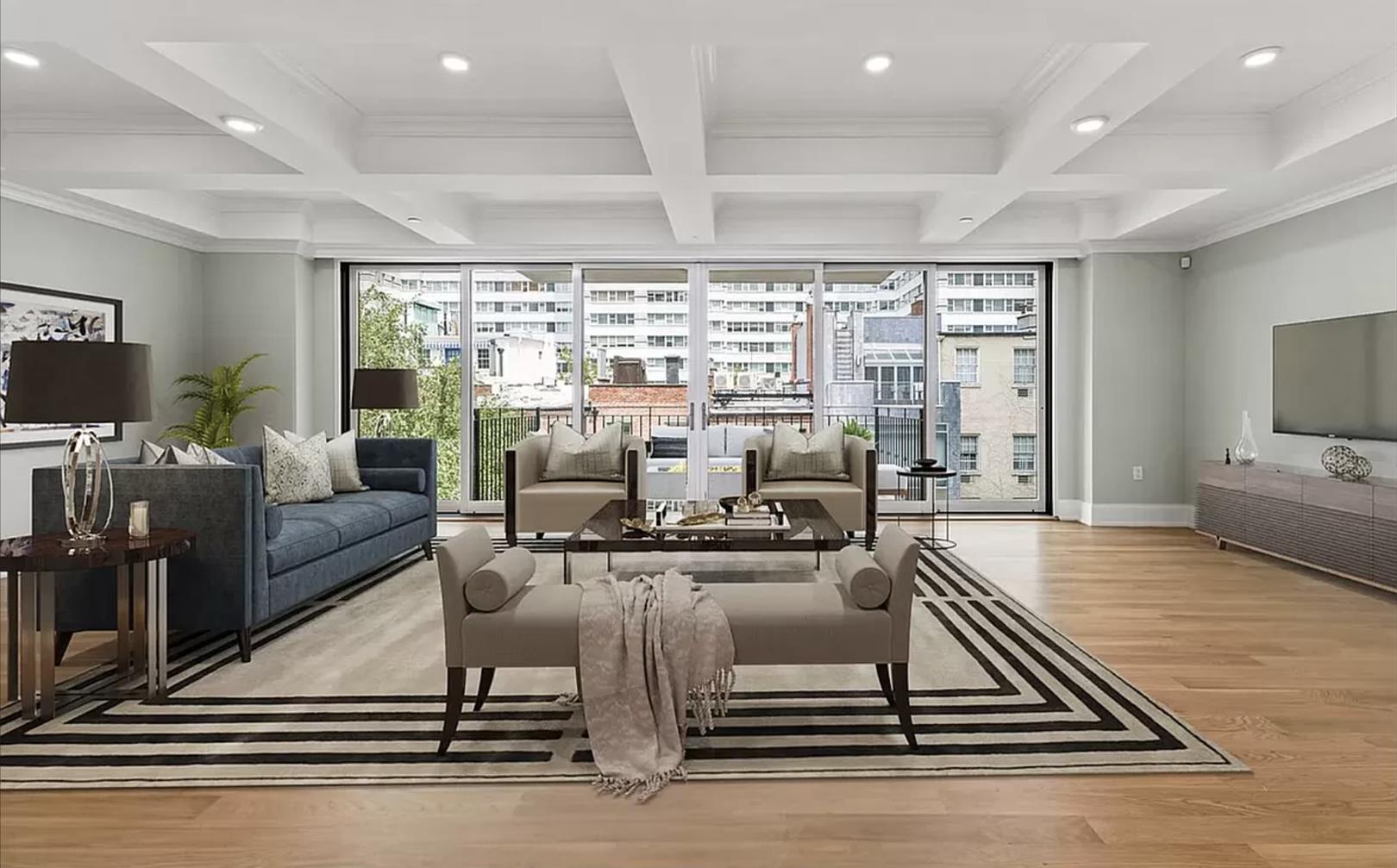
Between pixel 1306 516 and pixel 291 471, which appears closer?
pixel 291 471

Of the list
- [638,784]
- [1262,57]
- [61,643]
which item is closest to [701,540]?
[638,784]

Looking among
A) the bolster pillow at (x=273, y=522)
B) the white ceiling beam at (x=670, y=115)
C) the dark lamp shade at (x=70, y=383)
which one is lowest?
the bolster pillow at (x=273, y=522)

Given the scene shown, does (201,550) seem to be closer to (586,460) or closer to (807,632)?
(807,632)

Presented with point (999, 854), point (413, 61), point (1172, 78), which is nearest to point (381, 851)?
point (999, 854)

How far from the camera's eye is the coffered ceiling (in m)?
2.81

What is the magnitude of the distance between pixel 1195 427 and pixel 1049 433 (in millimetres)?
1123

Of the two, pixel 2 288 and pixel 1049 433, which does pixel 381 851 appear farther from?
pixel 1049 433

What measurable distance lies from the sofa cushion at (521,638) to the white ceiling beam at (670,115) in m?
2.02

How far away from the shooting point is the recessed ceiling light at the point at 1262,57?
11.9 feet

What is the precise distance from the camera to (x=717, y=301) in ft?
24.2

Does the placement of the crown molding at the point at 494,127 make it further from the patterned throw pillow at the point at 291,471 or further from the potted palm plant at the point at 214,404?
the potted palm plant at the point at 214,404

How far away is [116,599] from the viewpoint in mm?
3162

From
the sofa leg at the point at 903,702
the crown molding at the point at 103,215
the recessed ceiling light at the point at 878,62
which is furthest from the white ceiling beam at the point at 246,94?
the sofa leg at the point at 903,702

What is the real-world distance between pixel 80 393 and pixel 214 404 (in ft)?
14.0
